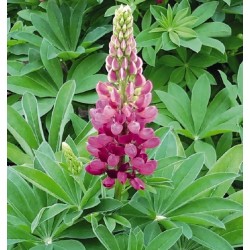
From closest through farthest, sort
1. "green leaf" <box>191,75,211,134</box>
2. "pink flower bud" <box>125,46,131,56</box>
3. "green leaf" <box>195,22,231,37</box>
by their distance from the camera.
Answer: "pink flower bud" <box>125,46,131,56</box>, "green leaf" <box>191,75,211,134</box>, "green leaf" <box>195,22,231,37</box>

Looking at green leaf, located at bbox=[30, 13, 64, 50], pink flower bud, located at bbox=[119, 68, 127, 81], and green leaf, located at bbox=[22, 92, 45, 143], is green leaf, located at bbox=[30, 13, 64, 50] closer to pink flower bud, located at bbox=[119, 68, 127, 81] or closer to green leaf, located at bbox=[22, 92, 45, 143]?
green leaf, located at bbox=[22, 92, 45, 143]

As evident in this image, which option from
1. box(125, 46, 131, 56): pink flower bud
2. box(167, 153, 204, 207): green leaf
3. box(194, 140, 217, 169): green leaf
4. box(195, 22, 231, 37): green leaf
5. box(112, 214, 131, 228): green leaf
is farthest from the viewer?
box(195, 22, 231, 37): green leaf

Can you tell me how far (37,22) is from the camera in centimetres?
201

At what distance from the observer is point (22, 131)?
1.58 m

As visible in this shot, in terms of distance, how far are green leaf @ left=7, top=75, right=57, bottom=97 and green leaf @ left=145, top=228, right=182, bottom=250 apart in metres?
0.84

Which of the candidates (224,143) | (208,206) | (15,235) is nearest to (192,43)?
(224,143)

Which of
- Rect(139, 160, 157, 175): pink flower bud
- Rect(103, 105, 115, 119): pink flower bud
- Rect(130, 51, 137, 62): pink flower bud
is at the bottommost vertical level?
Rect(139, 160, 157, 175): pink flower bud

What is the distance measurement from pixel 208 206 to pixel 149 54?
2.39 feet

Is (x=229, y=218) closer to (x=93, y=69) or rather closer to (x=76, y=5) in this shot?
(x=93, y=69)

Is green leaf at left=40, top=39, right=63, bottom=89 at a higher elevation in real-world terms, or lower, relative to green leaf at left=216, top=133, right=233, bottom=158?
higher

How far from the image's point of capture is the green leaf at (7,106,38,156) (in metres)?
1.57

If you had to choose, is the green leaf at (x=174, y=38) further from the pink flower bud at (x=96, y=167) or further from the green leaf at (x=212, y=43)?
the pink flower bud at (x=96, y=167)

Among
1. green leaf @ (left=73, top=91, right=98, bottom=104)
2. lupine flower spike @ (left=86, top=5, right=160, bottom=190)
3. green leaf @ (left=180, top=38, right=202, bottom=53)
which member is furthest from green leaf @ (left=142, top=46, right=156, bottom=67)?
lupine flower spike @ (left=86, top=5, right=160, bottom=190)

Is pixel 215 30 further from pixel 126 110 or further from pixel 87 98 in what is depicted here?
pixel 126 110
